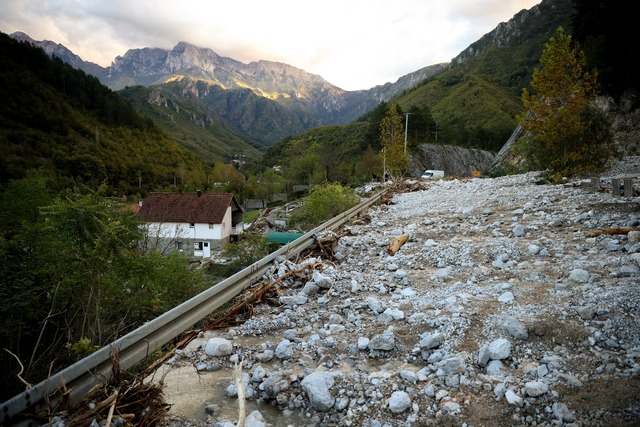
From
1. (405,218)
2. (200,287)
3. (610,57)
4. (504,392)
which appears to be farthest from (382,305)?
(610,57)

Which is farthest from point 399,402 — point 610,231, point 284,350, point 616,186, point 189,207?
point 189,207

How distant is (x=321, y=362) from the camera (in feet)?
8.70

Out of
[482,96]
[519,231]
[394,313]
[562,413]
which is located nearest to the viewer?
[562,413]

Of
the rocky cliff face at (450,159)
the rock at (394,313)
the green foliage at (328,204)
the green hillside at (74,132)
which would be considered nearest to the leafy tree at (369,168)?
the rocky cliff face at (450,159)

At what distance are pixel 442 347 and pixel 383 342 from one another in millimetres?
494

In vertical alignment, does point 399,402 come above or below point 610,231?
below

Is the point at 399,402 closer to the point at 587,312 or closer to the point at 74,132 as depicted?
the point at 587,312

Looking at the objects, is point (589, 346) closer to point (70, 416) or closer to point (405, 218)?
point (70, 416)

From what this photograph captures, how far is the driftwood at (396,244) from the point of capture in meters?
5.95

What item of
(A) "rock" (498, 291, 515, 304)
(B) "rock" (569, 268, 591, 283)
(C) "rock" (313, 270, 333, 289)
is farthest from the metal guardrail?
(B) "rock" (569, 268, 591, 283)

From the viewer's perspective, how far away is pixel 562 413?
1857 mm

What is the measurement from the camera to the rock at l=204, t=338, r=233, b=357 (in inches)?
109

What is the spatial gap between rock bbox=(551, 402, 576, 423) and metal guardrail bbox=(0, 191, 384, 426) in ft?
9.24

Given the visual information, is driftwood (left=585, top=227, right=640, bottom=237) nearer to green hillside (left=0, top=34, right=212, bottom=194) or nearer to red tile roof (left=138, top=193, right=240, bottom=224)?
red tile roof (left=138, top=193, right=240, bottom=224)
